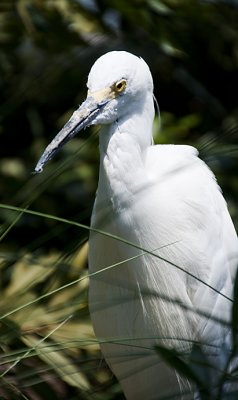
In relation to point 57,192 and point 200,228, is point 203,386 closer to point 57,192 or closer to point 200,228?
point 200,228

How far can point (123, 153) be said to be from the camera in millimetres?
1776

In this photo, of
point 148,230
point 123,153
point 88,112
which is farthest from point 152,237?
point 88,112

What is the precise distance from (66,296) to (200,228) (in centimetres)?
42

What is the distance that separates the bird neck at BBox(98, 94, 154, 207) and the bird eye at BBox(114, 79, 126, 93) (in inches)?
2.4

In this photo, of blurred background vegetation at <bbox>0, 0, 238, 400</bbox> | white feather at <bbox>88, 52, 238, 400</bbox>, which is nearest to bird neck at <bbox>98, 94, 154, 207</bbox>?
white feather at <bbox>88, 52, 238, 400</bbox>

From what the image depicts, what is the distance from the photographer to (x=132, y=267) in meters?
1.87

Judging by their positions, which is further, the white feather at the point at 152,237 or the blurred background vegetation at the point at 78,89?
the blurred background vegetation at the point at 78,89

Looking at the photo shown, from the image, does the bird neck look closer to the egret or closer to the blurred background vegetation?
the egret

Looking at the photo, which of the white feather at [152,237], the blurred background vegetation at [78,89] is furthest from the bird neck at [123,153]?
the blurred background vegetation at [78,89]

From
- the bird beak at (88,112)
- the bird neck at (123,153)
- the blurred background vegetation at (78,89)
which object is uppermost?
the bird beak at (88,112)

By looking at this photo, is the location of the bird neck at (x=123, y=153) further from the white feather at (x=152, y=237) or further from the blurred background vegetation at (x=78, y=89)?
the blurred background vegetation at (x=78, y=89)

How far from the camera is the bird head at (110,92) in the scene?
1688mm

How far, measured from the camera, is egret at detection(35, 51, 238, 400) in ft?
5.71

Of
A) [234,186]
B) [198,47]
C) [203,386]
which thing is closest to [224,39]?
[198,47]
